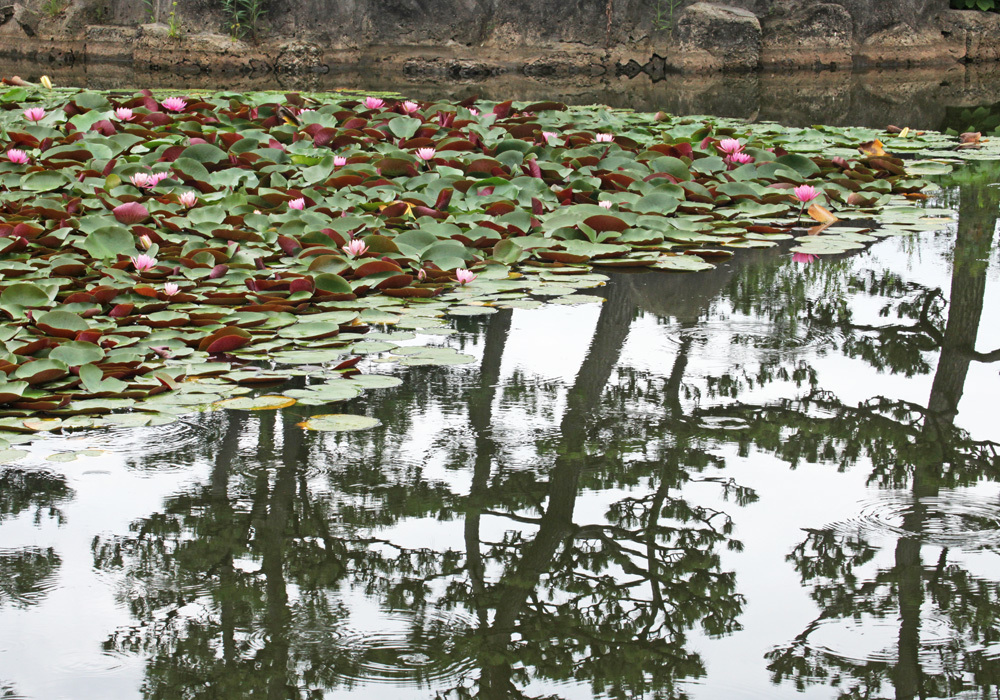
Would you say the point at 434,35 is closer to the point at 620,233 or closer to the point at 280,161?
the point at 280,161

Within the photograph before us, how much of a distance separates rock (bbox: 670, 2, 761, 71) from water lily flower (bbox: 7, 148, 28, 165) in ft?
28.5

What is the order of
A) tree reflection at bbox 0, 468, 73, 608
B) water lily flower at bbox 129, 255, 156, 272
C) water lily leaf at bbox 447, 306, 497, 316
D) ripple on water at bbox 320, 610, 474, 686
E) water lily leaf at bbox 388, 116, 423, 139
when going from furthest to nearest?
water lily leaf at bbox 388, 116, 423, 139, water lily flower at bbox 129, 255, 156, 272, water lily leaf at bbox 447, 306, 497, 316, tree reflection at bbox 0, 468, 73, 608, ripple on water at bbox 320, 610, 474, 686

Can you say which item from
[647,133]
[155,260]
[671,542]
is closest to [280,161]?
[155,260]

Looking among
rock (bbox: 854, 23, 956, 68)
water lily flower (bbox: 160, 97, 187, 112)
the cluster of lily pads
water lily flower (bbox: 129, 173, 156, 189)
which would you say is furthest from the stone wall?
water lily flower (bbox: 129, 173, 156, 189)

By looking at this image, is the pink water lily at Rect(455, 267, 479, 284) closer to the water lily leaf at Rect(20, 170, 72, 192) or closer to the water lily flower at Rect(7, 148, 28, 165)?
the water lily leaf at Rect(20, 170, 72, 192)

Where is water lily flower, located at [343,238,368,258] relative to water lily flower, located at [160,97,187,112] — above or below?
below

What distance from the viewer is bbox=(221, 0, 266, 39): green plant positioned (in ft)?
37.2

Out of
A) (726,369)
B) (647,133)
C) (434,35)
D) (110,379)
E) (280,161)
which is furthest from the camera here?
(434,35)

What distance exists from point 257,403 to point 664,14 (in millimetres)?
10685

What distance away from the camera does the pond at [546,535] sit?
48.1 inches

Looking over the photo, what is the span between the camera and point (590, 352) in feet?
7.73

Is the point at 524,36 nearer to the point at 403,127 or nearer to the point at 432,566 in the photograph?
the point at 403,127

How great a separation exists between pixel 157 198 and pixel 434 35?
9270mm

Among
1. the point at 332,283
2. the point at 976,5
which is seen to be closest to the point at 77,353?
the point at 332,283
